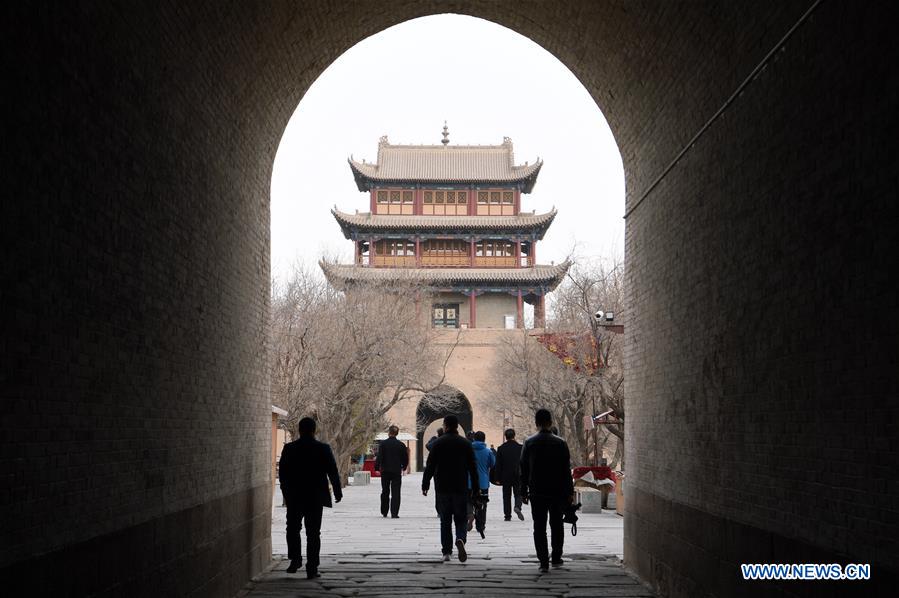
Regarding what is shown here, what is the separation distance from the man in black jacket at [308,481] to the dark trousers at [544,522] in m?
1.80

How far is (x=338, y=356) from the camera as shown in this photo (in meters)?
28.6

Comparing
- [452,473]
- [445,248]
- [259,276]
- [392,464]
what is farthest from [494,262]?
[452,473]

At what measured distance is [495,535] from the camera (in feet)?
49.6

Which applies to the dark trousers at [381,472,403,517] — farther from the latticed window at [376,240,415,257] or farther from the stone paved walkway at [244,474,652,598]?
the latticed window at [376,240,415,257]

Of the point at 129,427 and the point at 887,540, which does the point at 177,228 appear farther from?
the point at 887,540

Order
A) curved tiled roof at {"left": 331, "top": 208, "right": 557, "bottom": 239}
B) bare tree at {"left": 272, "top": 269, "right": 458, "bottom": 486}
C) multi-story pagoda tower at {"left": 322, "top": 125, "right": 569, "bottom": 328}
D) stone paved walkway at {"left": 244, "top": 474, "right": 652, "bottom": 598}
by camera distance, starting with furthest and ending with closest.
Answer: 1. multi-story pagoda tower at {"left": 322, "top": 125, "right": 569, "bottom": 328}
2. curved tiled roof at {"left": 331, "top": 208, "right": 557, "bottom": 239}
3. bare tree at {"left": 272, "top": 269, "right": 458, "bottom": 486}
4. stone paved walkway at {"left": 244, "top": 474, "right": 652, "bottom": 598}

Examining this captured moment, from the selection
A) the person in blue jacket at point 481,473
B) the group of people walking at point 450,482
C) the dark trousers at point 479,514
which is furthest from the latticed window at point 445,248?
the group of people walking at point 450,482

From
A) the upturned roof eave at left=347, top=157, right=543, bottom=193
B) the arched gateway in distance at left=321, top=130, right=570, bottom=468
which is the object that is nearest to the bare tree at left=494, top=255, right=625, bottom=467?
the arched gateway in distance at left=321, top=130, right=570, bottom=468

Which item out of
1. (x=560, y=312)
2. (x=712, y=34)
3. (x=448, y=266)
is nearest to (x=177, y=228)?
(x=712, y=34)

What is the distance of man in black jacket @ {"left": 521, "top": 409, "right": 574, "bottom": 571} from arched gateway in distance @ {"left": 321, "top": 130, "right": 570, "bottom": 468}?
127 ft

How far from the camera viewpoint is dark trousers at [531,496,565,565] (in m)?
10.2

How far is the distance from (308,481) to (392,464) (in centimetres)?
839

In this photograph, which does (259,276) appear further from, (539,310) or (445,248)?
(445,248)

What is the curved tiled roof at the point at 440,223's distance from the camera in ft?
168
